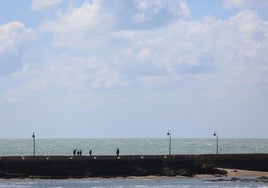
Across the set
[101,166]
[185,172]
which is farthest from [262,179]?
[101,166]

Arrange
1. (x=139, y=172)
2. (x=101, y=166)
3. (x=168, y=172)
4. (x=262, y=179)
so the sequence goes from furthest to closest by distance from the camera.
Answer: (x=168, y=172)
(x=101, y=166)
(x=139, y=172)
(x=262, y=179)

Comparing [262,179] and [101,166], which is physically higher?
[101,166]

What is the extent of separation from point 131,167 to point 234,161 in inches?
563

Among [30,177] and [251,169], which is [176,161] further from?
[30,177]

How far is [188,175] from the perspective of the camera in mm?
93938

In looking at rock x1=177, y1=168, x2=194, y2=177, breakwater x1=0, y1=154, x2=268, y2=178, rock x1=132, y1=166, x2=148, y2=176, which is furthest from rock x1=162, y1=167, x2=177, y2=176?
rock x1=132, y1=166, x2=148, y2=176

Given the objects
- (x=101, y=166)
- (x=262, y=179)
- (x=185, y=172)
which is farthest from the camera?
(x=185, y=172)

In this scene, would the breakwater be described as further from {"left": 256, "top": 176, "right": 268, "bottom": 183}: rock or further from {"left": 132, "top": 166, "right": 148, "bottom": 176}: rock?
{"left": 256, "top": 176, "right": 268, "bottom": 183}: rock

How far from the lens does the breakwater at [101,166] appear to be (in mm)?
91625

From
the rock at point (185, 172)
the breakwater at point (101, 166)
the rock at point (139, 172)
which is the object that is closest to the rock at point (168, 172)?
the breakwater at point (101, 166)

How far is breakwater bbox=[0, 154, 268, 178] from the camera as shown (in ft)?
301

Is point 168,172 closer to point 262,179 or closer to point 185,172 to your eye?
point 185,172

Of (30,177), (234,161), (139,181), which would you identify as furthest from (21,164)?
(234,161)

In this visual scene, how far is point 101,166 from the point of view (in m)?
93.7
